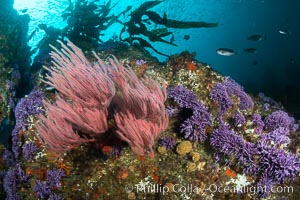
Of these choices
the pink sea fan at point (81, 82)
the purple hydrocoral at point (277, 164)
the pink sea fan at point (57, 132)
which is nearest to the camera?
the pink sea fan at point (81, 82)

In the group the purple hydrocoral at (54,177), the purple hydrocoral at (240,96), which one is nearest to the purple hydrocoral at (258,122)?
the purple hydrocoral at (240,96)

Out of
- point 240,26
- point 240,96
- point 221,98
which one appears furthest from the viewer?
point 240,26

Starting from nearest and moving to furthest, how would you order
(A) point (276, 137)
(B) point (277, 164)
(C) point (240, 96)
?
(B) point (277, 164)
(A) point (276, 137)
(C) point (240, 96)

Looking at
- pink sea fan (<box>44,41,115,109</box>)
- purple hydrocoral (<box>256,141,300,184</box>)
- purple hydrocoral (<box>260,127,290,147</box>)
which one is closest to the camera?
pink sea fan (<box>44,41,115,109</box>)

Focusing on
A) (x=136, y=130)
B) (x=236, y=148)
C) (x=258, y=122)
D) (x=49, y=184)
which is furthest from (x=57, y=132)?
(x=258, y=122)

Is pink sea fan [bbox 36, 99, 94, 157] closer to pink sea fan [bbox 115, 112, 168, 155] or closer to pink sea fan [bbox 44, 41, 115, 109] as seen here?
pink sea fan [bbox 44, 41, 115, 109]

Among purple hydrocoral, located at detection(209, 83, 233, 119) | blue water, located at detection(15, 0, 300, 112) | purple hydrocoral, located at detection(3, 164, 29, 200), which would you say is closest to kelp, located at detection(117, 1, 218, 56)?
purple hydrocoral, located at detection(209, 83, 233, 119)

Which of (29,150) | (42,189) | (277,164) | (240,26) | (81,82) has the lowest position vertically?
(240,26)

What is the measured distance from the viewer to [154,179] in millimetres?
3775

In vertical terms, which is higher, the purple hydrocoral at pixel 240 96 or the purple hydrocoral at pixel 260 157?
the purple hydrocoral at pixel 240 96

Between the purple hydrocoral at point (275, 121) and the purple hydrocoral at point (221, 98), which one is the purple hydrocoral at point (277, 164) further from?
the purple hydrocoral at point (221, 98)

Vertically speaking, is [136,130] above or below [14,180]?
above

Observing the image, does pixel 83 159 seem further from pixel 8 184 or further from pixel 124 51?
pixel 124 51

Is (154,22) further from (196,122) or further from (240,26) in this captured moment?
(240,26)
